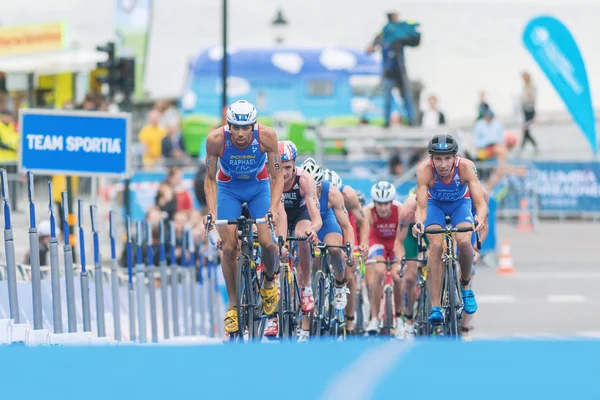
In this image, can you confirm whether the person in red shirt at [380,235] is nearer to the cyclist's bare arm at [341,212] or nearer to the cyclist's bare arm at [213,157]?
the cyclist's bare arm at [341,212]

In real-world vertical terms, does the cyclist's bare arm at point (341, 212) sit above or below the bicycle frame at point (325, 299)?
above

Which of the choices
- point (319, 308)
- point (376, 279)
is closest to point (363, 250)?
point (319, 308)

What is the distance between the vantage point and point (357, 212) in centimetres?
1605

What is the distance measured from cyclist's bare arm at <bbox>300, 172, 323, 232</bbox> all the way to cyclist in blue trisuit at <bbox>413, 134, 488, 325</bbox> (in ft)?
3.23

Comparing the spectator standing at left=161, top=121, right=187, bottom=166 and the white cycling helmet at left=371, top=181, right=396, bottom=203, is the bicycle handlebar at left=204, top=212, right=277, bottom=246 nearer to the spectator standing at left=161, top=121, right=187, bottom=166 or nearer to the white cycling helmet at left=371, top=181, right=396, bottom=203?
the white cycling helmet at left=371, top=181, right=396, bottom=203

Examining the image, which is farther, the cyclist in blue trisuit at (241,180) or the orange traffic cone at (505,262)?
the orange traffic cone at (505,262)

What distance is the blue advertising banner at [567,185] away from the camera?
97.5 feet

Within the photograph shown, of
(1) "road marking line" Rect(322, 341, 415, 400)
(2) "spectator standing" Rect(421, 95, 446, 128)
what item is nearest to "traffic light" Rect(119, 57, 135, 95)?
(2) "spectator standing" Rect(421, 95, 446, 128)

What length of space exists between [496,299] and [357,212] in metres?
7.43

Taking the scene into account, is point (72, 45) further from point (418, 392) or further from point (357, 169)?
Answer: point (418, 392)

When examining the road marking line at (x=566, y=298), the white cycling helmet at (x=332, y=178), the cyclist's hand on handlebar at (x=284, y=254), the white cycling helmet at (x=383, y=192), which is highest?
the white cycling helmet at (x=332, y=178)

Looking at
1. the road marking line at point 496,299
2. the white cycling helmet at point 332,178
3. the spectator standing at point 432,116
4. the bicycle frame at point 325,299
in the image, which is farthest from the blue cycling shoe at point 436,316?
the spectator standing at point 432,116

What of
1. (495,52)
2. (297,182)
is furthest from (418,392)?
(495,52)

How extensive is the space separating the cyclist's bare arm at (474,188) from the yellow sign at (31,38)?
23.4m
